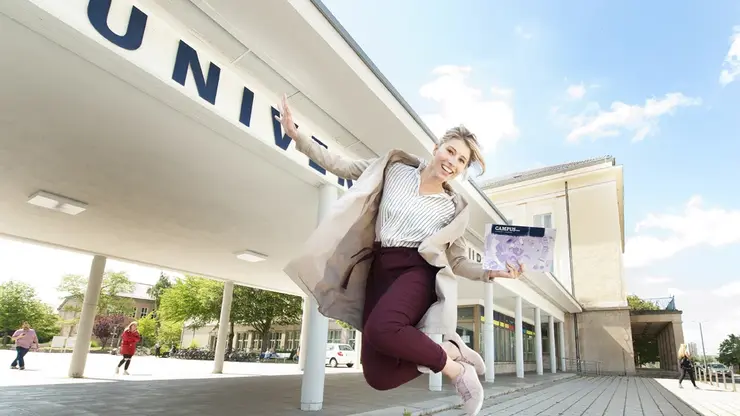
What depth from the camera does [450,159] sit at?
91.0 inches

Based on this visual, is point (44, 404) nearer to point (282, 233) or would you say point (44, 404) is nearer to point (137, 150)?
point (137, 150)

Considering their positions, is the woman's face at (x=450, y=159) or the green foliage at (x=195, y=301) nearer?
the woman's face at (x=450, y=159)

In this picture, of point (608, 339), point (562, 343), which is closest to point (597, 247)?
point (608, 339)

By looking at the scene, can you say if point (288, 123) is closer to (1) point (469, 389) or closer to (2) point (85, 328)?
(1) point (469, 389)

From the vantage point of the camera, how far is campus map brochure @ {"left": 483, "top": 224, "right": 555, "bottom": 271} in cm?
228

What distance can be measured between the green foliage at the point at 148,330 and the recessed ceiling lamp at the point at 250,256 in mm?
49752

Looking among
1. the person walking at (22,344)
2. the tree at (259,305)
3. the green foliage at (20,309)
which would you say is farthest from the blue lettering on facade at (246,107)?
the green foliage at (20,309)

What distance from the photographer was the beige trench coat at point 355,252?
212 centimetres

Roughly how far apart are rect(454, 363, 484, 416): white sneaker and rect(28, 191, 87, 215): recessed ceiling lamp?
9195mm

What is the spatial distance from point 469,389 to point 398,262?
68 centimetres

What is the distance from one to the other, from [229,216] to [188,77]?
5.30m

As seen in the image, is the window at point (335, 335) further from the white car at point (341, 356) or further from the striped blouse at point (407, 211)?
the striped blouse at point (407, 211)

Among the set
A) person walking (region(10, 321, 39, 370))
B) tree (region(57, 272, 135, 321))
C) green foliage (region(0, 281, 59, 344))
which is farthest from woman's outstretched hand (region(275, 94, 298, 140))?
green foliage (region(0, 281, 59, 344))

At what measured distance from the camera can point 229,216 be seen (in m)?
9.77
